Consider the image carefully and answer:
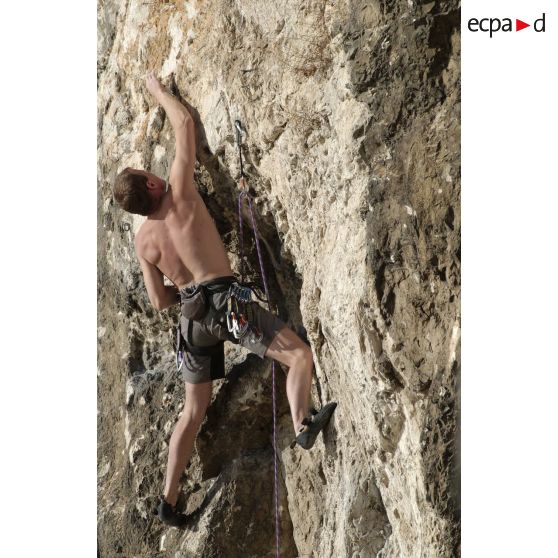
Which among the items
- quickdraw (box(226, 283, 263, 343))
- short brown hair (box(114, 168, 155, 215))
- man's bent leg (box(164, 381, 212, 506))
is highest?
short brown hair (box(114, 168, 155, 215))

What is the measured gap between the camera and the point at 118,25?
489 cm

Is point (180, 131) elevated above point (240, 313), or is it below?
above

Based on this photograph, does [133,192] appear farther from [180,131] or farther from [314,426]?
[314,426]

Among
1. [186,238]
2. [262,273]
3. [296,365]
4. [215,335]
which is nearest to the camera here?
[296,365]

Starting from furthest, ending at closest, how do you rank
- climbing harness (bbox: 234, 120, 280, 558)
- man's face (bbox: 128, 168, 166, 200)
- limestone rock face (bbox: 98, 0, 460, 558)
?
man's face (bbox: 128, 168, 166, 200), climbing harness (bbox: 234, 120, 280, 558), limestone rock face (bbox: 98, 0, 460, 558)

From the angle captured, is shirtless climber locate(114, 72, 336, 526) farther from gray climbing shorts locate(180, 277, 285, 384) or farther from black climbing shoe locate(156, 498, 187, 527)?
black climbing shoe locate(156, 498, 187, 527)

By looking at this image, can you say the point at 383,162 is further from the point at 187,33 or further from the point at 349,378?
the point at 187,33

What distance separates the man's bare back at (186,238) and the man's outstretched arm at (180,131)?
27 mm

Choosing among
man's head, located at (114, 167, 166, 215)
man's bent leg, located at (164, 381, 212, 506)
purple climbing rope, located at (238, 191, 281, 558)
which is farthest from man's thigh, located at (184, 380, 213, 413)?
man's head, located at (114, 167, 166, 215)

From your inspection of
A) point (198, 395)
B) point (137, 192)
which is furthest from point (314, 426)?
point (137, 192)

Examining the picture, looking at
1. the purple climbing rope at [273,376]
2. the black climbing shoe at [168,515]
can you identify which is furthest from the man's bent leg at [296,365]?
the black climbing shoe at [168,515]

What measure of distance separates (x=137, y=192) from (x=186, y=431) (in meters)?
1.22

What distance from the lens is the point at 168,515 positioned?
4.66 metres

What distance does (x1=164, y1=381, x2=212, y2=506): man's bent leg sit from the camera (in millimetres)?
4504
